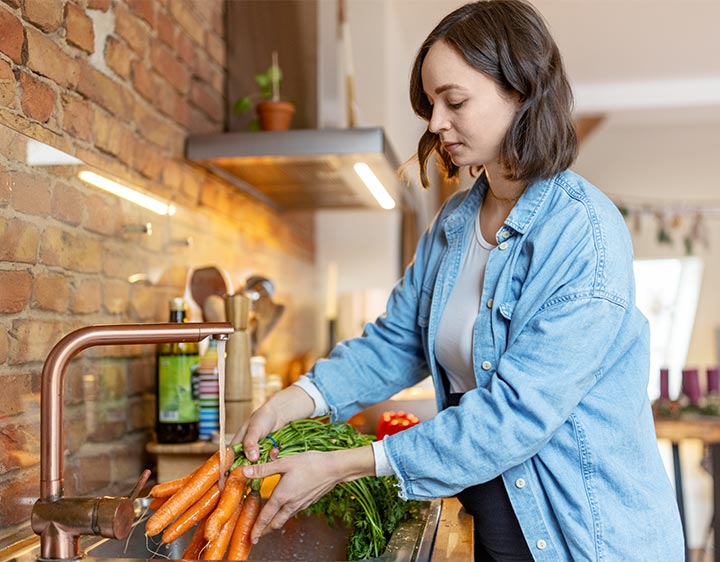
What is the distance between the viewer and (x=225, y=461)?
116 cm

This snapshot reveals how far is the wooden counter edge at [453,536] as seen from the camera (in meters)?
1.07

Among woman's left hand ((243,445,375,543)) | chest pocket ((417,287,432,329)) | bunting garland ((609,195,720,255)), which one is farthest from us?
bunting garland ((609,195,720,255))

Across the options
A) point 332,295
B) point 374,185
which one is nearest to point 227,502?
point 374,185

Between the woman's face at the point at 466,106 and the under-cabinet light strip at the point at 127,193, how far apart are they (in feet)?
2.11

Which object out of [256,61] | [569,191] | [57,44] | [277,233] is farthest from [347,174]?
[569,191]

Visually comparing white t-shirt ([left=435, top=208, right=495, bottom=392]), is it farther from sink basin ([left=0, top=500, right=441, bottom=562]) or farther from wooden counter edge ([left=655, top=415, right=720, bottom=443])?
wooden counter edge ([left=655, top=415, right=720, bottom=443])

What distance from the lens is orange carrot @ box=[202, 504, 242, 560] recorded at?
1103 millimetres

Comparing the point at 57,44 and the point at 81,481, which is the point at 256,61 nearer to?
the point at 57,44

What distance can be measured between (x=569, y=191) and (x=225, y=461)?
618 mm

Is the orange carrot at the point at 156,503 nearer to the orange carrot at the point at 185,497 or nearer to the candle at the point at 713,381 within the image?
the orange carrot at the point at 185,497

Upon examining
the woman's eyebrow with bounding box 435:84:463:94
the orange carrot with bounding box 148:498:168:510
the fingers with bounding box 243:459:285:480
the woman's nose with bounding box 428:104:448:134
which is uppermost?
the woman's eyebrow with bounding box 435:84:463:94

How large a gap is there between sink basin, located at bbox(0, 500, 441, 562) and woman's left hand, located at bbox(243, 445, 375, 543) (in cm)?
12

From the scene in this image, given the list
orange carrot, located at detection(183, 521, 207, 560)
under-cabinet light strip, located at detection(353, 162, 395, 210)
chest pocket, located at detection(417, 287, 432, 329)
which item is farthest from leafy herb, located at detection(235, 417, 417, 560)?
under-cabinet light strip, located at detection(353, 162, 395, 210)

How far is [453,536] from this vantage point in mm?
1160
